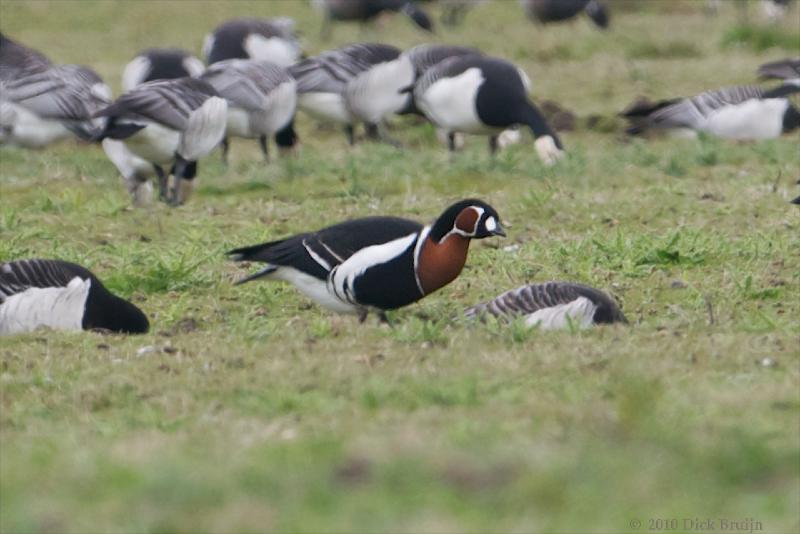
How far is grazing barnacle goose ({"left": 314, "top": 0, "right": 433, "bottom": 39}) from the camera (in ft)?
83.5

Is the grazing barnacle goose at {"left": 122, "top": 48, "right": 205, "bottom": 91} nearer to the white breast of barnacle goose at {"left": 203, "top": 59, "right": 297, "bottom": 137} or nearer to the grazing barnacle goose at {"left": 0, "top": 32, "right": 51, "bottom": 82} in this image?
the grazing barnacle goose at {"left": 0, "top": 32, "right": 51, "bottom": 82}

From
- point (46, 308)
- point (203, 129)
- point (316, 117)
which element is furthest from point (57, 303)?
point (316, 117)

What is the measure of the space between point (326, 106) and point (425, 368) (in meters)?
10.5

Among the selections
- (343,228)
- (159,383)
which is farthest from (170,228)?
(159,383)

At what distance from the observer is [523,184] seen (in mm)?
12367

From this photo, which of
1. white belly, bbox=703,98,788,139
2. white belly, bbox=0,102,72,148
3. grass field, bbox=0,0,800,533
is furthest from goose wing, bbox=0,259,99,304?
white belly, bbox=703,98,788,139

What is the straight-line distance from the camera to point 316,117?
1725 centimetres

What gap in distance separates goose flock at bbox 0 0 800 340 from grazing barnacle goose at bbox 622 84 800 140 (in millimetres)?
15

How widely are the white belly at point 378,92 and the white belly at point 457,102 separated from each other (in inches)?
39.8

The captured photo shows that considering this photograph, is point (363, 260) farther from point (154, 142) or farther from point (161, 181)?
point (161, 181)

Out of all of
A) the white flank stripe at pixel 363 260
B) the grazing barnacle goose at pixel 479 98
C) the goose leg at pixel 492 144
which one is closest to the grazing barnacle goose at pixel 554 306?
the white flank stripe at pixel 363 260

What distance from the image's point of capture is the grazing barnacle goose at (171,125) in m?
12.2

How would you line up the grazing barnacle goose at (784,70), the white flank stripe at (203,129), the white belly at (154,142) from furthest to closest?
1. the grazing barnacle goose at (784,70)
2. the white flank stripe at (203,129)
3. the white belly at (154,142)

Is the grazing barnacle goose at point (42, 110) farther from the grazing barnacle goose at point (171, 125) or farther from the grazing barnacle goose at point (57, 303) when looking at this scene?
the grazing barnacle goose at point (57, 303)
